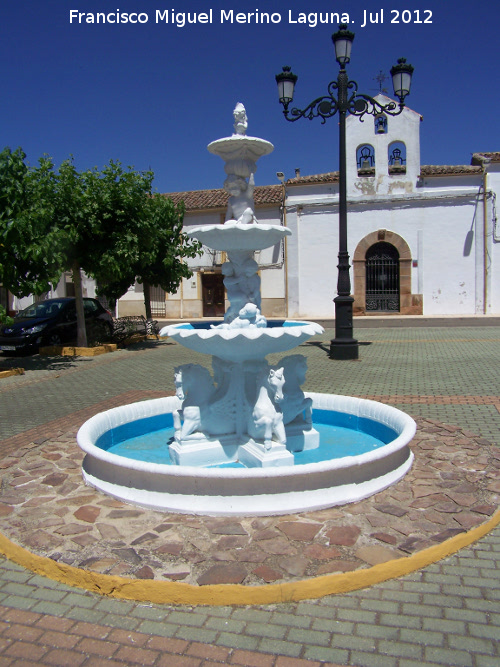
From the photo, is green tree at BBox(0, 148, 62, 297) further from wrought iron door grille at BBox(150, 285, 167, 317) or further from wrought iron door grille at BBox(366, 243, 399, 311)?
wrought iron door grille at BBox(150, 285, 167, 317)

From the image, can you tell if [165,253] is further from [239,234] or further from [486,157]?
[486,157]

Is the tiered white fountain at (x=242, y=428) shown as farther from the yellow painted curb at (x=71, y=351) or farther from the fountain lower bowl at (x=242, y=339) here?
the yellow painted curb at (x=71, y=351)

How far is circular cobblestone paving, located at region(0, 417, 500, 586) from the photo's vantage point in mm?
3078

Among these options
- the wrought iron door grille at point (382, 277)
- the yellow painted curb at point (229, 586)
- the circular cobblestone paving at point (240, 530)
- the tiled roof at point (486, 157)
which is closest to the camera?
the yellow painted curb at point (229, 586)

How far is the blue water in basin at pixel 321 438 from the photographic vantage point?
204 inches

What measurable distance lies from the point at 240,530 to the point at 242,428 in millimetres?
1572

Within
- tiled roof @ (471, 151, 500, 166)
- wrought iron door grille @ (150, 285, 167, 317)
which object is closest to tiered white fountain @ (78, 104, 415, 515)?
tiled roof @ (471, 151, 500, 166)

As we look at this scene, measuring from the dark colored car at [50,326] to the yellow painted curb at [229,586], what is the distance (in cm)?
1154

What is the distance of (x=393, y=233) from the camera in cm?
2338

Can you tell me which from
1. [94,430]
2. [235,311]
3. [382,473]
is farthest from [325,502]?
[94,430]

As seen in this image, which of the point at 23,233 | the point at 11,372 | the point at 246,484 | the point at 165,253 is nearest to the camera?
the point at 246,484

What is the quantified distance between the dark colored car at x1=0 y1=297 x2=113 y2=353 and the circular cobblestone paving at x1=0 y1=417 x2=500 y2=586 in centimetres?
985

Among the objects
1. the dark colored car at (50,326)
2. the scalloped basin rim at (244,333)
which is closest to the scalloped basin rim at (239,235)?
the scalloped basin rim at (244,333)

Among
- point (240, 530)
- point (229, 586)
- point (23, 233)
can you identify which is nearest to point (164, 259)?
point (23, 233)
